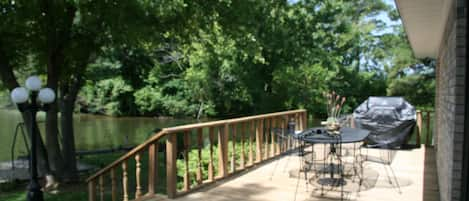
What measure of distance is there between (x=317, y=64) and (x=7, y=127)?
16.1m

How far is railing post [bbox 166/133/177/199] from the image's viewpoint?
3.96m

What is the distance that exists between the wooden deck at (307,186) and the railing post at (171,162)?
13cm

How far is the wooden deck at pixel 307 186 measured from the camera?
410cm

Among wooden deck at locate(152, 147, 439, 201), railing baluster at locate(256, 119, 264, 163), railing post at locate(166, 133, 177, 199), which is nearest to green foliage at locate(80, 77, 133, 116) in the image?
railing baluster at locate(256, 119, 264, 163)


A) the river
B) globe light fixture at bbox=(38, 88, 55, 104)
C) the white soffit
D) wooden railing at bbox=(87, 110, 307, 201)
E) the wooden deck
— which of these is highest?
the white soffit

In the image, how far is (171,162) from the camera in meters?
3.99

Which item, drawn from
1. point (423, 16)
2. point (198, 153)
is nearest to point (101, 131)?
point (198, 153)

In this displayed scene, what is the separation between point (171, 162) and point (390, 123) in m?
4.68

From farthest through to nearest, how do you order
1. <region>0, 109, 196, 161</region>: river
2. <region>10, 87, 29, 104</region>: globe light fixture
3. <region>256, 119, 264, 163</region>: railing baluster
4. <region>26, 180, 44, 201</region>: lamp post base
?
<region>0, 109, 196, 161</region>: river < <region>256, 119, 264, 163</region>: railing baluster < <region>10, 87, 29, 104</region>: globe light fixture < <region>26, 180, 44, 201</region>: lamp post base

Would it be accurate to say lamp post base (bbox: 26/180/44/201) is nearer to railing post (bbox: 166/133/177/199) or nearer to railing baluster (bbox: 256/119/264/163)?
railing post (bbox: 166/133/177/199)

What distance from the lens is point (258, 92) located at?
15.7 m

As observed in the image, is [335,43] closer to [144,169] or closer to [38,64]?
[144,169]

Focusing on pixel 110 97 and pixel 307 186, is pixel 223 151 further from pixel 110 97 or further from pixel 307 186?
pixel 110 97

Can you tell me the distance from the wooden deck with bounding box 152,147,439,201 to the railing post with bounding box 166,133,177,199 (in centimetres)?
13
